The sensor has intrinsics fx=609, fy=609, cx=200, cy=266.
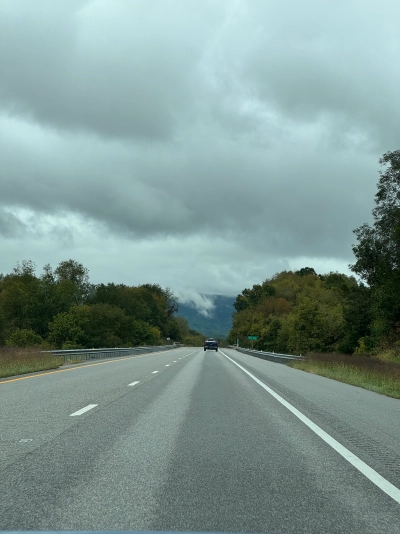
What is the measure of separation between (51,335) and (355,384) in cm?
8554

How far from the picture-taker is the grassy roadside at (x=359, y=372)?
811 inches

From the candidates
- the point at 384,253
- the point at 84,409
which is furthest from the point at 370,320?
the point at 84,409

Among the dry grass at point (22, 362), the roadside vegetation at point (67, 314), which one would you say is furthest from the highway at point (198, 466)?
the roadside vegetation at point (67, 314)

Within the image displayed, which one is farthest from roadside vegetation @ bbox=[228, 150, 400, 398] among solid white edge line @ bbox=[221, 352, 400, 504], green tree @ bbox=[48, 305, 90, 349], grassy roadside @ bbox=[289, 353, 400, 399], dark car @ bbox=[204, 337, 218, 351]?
green tree @ bbox=[48, 305, 90, 349]

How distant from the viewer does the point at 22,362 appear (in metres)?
27.5

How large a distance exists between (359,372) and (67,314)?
279ft

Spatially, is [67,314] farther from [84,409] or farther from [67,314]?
[84,409]

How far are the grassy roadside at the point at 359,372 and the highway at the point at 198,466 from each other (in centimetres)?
678

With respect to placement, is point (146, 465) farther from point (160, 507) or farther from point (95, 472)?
point (160, 507)

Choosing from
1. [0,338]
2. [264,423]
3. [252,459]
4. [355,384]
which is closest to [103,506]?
[252,459]

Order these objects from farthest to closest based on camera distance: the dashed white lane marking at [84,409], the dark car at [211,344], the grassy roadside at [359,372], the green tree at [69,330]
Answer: the green tree at [69,330] → the dark car at [211,344] → the grassy roadside at [359,372] → the dashed white lane marking at [84,409]

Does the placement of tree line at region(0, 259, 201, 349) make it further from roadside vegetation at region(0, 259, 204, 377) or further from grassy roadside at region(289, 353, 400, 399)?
grassy roadside at region(289, 353, 400, 399)

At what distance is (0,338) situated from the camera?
98.6m

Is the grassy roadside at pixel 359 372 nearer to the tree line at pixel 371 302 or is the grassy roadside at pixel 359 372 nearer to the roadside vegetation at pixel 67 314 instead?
the tree line at pixel 371 302
